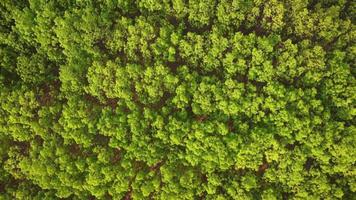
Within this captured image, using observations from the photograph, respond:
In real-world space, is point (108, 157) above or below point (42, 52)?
below

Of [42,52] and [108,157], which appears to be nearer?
[108,157]

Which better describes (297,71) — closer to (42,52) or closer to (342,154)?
(342,154)

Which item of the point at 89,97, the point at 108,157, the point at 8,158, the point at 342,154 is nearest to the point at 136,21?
the point at 89,97

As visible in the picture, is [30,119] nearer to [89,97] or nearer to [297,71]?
[89,97]

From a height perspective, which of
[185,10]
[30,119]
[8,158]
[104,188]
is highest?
[185,10]

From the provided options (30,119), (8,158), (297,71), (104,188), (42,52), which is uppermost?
(42,52)

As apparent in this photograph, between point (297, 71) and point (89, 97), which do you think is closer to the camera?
point (297, 71)

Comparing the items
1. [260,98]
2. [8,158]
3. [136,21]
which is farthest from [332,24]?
[8,158]
